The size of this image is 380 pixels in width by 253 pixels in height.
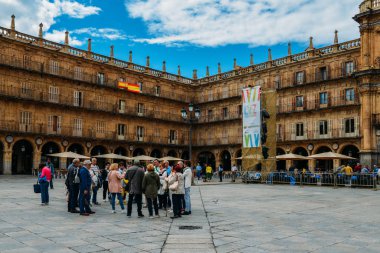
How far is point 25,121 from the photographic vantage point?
108 ft

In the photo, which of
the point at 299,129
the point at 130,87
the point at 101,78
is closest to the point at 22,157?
the point at 101,78

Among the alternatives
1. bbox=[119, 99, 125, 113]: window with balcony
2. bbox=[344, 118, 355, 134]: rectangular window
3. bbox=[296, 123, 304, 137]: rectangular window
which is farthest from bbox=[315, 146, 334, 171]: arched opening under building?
bbox=[119, 99, 125, 113]: window with balcony

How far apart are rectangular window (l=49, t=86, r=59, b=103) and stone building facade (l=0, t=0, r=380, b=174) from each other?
101 mm

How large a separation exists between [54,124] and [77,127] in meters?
2.35

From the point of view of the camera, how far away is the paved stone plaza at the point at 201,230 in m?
6.43

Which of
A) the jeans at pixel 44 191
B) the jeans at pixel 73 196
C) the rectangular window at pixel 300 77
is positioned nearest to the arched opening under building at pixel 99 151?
the rectangular window at pixel 300 77

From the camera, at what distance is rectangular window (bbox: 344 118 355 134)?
112 feet

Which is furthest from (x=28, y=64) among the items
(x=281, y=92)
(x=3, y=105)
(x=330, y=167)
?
(x=330, y=167)

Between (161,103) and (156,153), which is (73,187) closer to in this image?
(161,103)

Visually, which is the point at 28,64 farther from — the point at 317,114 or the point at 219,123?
the point at 317,114

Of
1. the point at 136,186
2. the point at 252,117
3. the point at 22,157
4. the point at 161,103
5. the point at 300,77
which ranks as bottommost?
the point at 136,186

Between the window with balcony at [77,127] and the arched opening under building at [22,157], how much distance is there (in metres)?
4.19

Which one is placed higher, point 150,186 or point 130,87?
point 130,87

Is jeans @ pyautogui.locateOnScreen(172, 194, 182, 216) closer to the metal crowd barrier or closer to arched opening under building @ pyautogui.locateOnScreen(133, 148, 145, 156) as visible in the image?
the metal crowd barrier
